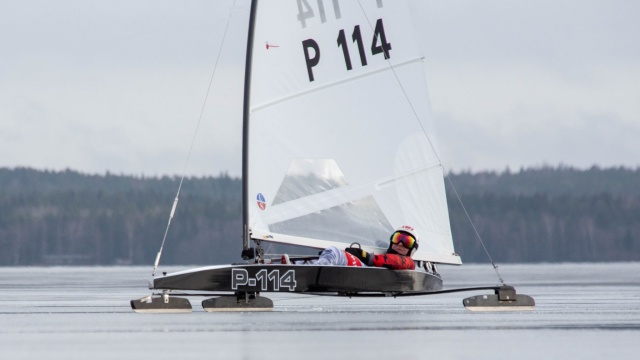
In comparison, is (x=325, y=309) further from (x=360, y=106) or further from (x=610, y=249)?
(x=610, y=249)

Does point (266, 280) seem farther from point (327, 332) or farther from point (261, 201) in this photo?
point (327, 332)

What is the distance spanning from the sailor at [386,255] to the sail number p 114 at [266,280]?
979mm

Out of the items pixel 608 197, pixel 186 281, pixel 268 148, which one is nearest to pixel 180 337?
pixel 186 281

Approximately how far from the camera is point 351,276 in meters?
25.0

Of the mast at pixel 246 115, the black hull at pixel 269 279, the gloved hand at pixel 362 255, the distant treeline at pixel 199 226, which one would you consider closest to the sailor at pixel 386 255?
the gloved hand at pixel 362 255

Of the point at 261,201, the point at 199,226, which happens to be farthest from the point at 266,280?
the point at 199,226

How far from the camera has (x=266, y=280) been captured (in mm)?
24547

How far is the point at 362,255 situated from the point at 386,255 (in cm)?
57

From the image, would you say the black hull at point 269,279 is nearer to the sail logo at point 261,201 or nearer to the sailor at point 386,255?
the sailor at point 386,255

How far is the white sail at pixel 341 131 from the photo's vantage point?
27.2m


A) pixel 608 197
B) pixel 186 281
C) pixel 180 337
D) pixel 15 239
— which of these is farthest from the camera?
pixel 15 239

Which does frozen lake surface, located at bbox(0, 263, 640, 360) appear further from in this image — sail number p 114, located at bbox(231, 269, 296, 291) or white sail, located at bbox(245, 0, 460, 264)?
white sail, located at bbox(245, 0, 460, 264)

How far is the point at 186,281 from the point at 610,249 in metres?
111

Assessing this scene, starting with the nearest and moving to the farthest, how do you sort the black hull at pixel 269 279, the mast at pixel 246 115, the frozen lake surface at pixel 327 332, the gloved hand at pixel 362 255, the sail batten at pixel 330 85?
the frozen lake surface at pixel 327 332 < the black hull at pixel 269 279 < the gloved hand at pixel 362 255 < the mast at pixel 246 115 < the sail batten at pixel 330 85
